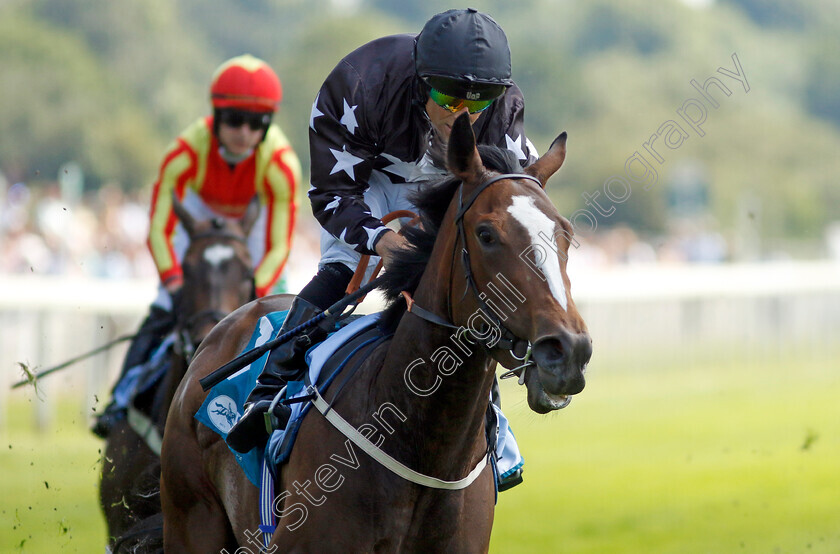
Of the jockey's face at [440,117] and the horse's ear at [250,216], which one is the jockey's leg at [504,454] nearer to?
the jockey's face at [440,117]

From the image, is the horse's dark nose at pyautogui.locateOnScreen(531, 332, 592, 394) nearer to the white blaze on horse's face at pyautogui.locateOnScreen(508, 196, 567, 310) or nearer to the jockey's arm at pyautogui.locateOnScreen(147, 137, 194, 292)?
the white blaze on horse's face at pyautogui.locateOnScreen(508, 196, 567, 310)

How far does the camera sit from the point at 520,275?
309 cm

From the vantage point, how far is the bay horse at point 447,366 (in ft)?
10.1

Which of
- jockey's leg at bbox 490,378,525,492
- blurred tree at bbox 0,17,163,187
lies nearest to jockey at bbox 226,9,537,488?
jockey's leg at bbox 490,378,525,492

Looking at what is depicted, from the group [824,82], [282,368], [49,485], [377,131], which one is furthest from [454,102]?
[824,82]

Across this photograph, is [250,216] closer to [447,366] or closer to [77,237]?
[447,366]

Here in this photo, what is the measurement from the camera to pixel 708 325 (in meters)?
17.6

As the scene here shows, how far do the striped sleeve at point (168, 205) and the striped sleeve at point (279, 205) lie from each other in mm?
482

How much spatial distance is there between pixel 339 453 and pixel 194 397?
114 centimetres

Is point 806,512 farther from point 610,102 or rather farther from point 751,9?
point 751,9

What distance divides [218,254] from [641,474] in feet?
16.9

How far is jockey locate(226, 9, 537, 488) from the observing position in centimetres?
369

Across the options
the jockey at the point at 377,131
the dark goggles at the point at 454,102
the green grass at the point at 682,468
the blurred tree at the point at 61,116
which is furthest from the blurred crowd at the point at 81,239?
the blurred tree at the point at 61,116

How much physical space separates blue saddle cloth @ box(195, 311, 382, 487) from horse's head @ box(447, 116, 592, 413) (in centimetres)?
61
